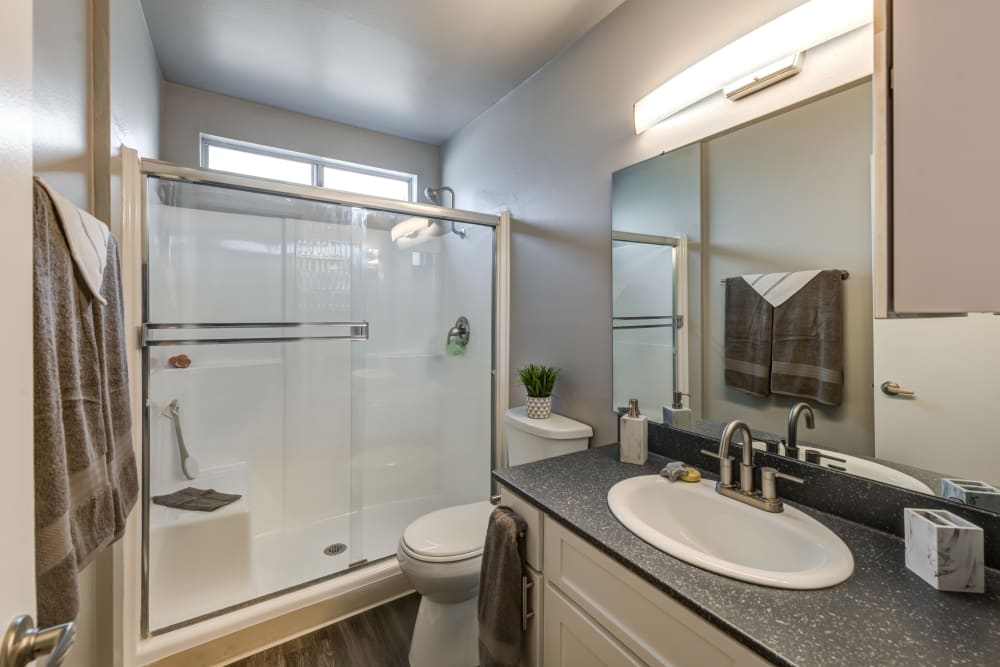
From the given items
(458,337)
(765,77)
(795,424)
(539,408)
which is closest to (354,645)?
(539,408)

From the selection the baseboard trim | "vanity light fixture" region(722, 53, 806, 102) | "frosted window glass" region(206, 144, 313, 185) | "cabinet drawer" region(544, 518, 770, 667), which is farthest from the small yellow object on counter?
"frosted window glass" region(206, 144, 313, 185)

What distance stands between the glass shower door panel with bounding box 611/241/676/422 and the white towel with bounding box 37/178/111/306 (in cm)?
150

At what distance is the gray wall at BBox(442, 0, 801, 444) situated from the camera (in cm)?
140

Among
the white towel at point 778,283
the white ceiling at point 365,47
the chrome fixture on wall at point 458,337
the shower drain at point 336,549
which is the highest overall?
the white ceiling at point 365,47

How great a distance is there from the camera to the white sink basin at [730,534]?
77cm

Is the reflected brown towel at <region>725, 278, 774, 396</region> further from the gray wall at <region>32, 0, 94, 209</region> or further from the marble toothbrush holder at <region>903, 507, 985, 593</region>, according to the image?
the gray wall at <region>32, 0, 94, 209</region>

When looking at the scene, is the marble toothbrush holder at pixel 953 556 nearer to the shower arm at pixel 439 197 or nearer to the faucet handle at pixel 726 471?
the faucet handle at pixel 726 471

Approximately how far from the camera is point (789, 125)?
1.10 meters

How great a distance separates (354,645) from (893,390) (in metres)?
1.94

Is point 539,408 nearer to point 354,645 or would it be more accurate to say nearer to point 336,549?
point 354,645

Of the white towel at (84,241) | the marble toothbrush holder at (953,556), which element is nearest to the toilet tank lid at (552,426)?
the marble toothbrush holder at (953,556)

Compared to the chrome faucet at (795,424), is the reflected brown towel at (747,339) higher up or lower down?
higher up

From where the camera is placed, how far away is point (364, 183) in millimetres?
2814

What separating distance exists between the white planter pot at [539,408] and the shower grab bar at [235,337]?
991 millimetres
